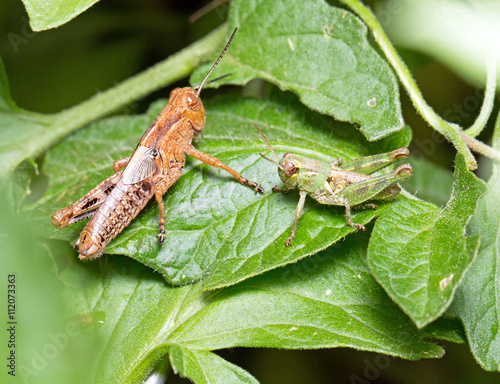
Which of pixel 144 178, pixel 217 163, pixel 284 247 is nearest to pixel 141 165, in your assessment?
pixel 144 178

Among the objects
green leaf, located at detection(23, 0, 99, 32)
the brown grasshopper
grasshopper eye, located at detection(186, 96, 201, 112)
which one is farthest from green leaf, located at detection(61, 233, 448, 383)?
green leaf, located at detection(23, 0, 99, 32)

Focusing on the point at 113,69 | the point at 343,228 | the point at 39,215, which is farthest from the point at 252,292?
the point at 113,69

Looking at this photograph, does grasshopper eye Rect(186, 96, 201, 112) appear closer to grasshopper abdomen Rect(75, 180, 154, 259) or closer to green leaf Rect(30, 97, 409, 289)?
green leaf Rect(30, 97, 409, 289)

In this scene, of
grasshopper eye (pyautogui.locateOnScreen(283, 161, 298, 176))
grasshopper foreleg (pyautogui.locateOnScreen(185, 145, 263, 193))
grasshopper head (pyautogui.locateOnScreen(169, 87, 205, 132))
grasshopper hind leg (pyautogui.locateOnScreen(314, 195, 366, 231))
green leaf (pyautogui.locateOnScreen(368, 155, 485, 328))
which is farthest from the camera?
grasshopper head (pyautogui.locateOnScreen(169, 87, 205, 132))

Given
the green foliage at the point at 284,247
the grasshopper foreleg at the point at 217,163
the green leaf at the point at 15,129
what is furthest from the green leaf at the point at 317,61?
the green leaf at the point at 15,129

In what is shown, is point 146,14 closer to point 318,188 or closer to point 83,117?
point 83,117

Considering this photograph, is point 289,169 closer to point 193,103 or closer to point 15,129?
point 193,103
